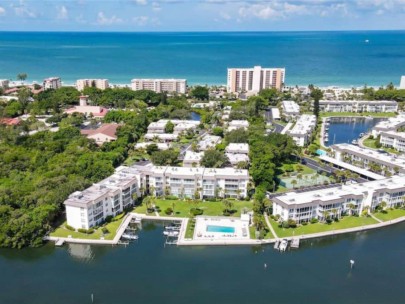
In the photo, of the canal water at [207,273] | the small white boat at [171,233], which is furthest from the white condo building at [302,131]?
the small white boat at [171,233]

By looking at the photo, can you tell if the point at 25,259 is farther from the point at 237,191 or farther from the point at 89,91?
the point at 89,91

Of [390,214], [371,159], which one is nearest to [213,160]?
[390,214]

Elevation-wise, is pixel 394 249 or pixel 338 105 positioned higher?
pixel 338 105

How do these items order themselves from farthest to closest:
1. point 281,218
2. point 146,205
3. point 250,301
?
1. point 146,205
2. point 281,218
3. point 250,301

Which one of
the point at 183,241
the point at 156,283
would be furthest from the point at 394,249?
the point at 156,283

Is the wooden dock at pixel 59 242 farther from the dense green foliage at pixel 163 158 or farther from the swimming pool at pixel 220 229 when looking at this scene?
the dense green foliage at pixel 163 158

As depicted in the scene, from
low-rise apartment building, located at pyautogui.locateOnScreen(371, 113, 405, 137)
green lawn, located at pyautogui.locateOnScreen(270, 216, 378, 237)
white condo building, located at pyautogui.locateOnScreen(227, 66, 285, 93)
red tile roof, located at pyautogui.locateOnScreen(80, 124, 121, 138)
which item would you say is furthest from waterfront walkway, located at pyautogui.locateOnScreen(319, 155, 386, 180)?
white condo building, located at pyautogui.locateOnScreen(227, 66, 285, 93)
